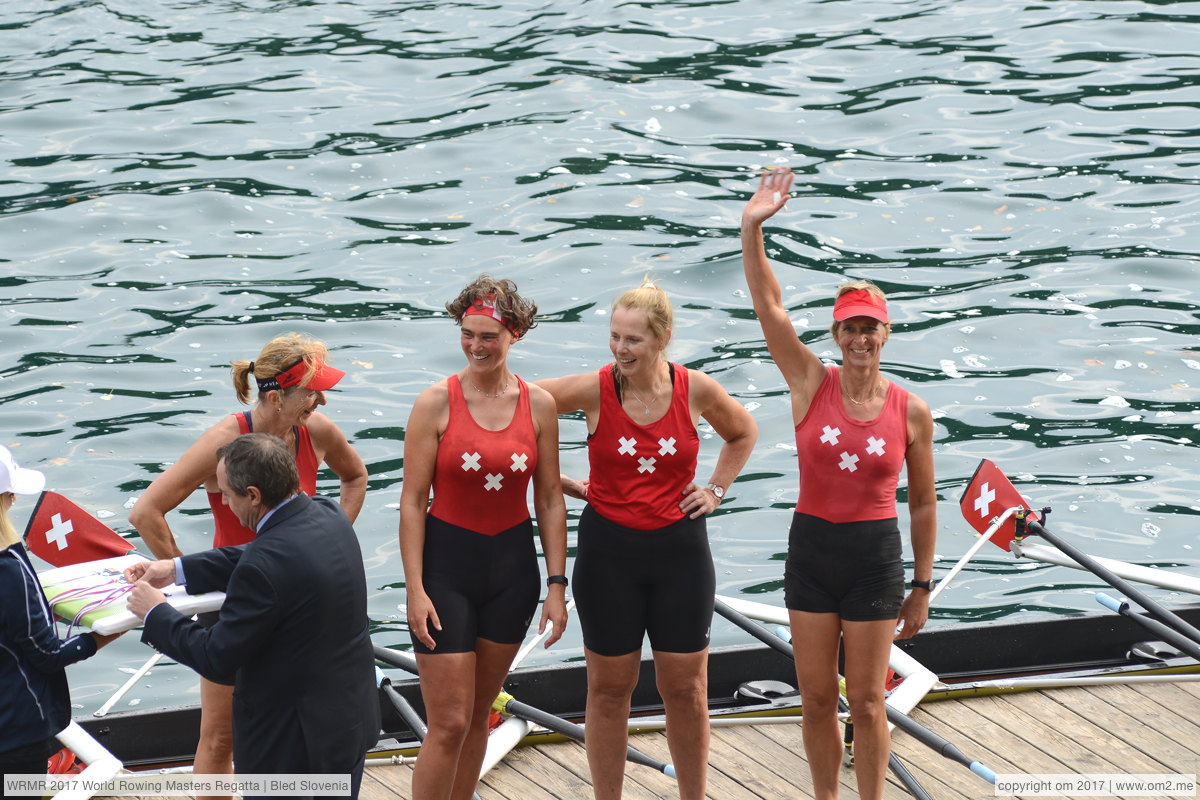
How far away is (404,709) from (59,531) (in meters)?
1.54

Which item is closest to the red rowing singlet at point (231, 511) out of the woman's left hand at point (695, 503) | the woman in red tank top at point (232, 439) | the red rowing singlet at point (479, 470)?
the woman in red tank top at point (232, 439)

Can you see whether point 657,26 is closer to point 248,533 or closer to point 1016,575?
point 1016,575

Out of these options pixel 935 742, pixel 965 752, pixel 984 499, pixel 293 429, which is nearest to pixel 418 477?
pixel 293 429

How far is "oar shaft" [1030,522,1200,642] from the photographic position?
6.22 metres

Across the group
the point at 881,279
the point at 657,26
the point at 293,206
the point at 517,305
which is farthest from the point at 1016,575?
the point at 657,26

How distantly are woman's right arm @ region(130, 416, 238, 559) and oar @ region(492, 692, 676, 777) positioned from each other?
1.63 metres

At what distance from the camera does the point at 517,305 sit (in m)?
4.84

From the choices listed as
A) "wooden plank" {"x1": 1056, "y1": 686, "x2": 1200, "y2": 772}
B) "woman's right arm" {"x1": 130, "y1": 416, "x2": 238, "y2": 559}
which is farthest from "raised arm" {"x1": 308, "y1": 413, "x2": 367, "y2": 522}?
"wooden plank" {"x1": 1056, "y1": 686, "x2": 1200, "y2": 772}

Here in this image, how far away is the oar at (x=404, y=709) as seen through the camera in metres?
5.72

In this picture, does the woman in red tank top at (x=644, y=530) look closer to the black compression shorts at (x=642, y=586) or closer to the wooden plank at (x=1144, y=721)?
the black compression shorts at (x=642, y=586)

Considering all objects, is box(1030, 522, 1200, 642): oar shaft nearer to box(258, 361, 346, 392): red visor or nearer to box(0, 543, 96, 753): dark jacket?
box(258, 361, 346, 392): red visor

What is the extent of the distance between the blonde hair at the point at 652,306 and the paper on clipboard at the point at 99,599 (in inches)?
65.5

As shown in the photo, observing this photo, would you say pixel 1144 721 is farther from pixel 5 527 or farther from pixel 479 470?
pixel 5 527

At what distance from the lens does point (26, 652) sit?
163 inches
